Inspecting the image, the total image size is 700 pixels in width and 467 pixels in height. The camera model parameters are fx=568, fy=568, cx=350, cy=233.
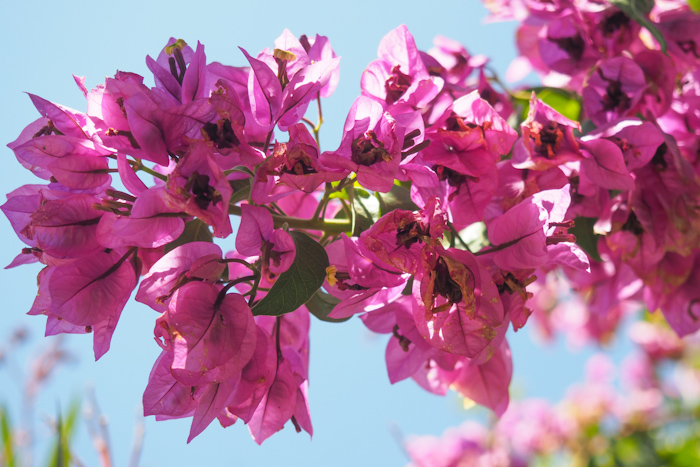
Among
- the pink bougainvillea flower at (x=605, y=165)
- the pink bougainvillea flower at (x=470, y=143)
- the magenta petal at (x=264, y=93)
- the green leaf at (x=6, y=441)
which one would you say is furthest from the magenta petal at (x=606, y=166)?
the green leaf at (x=6, y=441)

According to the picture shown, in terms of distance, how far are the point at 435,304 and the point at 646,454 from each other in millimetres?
1433

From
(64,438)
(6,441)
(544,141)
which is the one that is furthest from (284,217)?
(6,441)

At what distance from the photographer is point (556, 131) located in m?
0.62

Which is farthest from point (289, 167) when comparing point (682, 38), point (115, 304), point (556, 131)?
point (682, 38)

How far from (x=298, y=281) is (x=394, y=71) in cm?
28

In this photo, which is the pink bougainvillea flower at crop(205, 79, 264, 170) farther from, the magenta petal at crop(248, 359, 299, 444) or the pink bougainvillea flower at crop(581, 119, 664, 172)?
the pink bougainvillea flower at crop(581, 119, 664, 172)

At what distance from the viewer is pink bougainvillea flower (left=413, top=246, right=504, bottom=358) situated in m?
0.47

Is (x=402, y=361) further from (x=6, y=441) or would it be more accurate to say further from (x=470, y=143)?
(x=6, y=441)

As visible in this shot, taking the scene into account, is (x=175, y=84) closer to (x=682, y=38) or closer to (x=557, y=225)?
(x=557, y=225)

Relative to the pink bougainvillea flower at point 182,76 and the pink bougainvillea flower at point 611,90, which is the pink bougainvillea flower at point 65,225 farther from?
the pink bougainvillea flower at point 611,90

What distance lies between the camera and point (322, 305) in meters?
0.60

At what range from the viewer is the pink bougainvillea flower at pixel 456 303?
1.55ft

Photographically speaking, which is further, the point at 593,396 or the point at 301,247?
the point at 593,396

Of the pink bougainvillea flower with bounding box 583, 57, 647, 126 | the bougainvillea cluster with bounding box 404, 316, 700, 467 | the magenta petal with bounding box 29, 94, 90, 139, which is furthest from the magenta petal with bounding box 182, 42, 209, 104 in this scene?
the bougainvillea cluster with bounding box 404, 316, 700, 467
